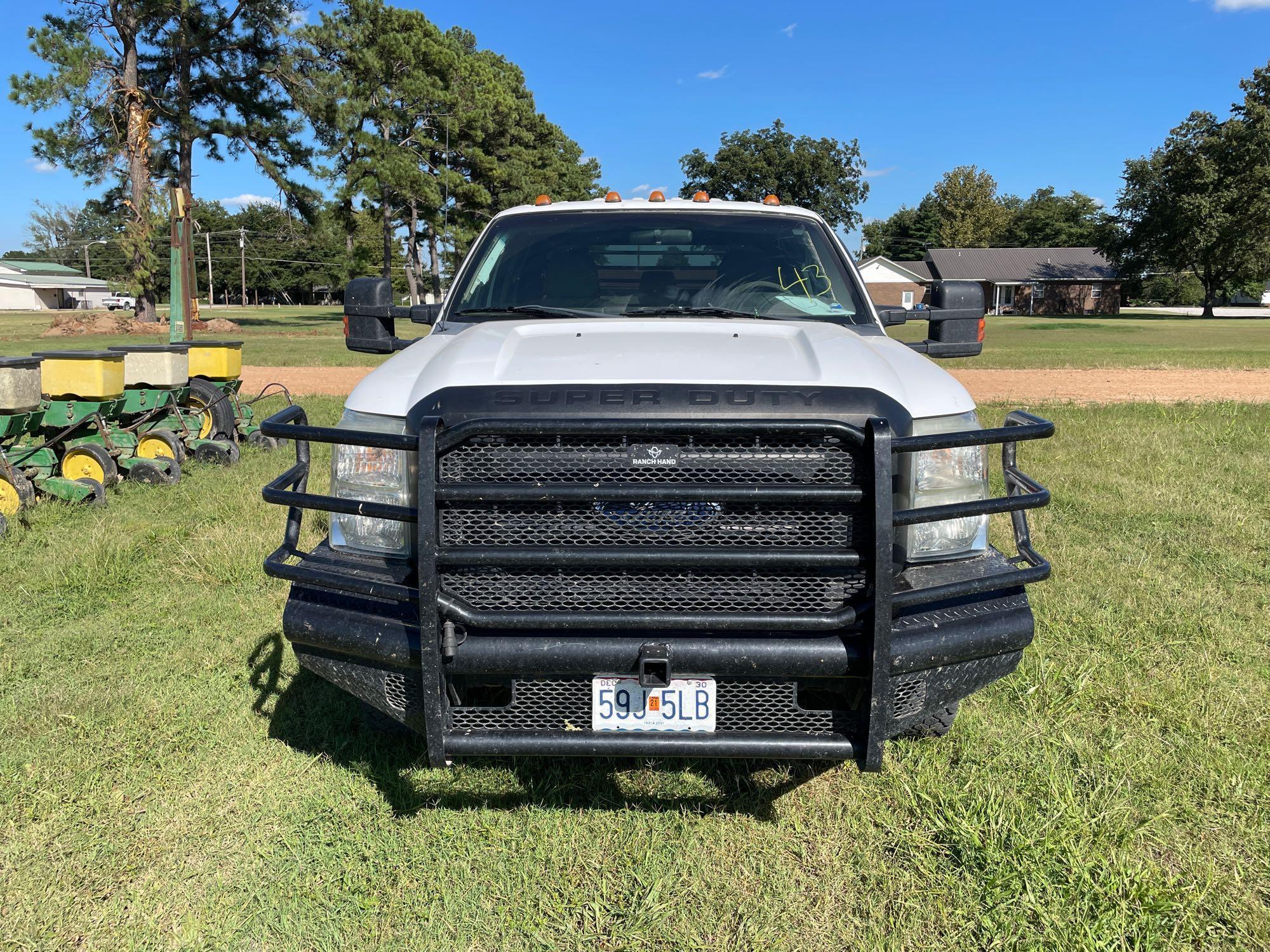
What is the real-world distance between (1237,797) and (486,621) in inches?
103

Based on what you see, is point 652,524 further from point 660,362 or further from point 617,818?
point 617,818

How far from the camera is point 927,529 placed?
9.36 feet

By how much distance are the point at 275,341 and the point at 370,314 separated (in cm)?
2765

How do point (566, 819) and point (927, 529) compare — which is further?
point (566, 819)

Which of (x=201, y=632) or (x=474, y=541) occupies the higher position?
(x=474, y=541)

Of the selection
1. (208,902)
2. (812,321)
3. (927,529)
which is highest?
(812,321)

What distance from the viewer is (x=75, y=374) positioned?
7.21 metres

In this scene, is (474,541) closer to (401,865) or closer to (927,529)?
(401,865)

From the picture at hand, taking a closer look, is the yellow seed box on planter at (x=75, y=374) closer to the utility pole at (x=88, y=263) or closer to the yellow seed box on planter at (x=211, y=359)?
the yellow seed box on planter at (x=211, y=359)

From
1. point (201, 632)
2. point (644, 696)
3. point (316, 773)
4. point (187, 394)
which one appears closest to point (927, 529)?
point (644, 696)

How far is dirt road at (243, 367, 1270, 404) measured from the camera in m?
13.8

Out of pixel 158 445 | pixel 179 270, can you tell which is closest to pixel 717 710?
pixel 158 445

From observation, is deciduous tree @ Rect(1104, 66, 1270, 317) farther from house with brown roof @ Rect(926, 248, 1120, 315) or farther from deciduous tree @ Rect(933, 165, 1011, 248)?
deciduous tree @ Rect(933, 165, 1011, 248)

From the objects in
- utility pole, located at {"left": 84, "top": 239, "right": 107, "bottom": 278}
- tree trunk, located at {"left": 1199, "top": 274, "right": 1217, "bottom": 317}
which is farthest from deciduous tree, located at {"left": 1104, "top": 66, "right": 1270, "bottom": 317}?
utility pole, located at {"left": 84, "top": 239, "right": 107, "bottom": 278}
